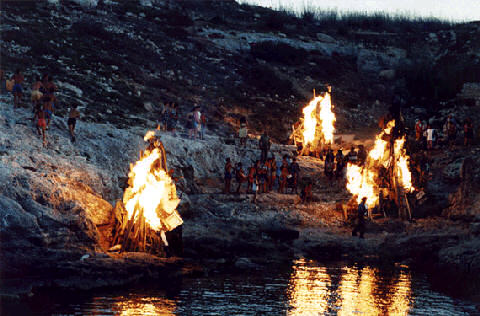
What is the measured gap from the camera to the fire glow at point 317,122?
126ft

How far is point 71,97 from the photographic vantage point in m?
35.8

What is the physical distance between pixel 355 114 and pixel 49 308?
39.0 metres

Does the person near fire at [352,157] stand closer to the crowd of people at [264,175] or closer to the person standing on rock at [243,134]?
the crowd of people at [264,175]

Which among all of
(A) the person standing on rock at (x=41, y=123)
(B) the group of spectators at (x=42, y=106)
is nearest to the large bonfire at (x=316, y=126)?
(B) the group of spectators at (x=42, y=106)

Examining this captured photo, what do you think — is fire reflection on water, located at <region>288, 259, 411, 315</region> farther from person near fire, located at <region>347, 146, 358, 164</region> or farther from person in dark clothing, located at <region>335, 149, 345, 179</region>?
person near fire, located at <region>347, 146, 358, 164</region>

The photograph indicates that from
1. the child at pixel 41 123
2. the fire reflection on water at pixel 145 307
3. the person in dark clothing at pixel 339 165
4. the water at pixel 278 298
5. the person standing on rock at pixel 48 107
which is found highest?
the person standing on rock at pixel 48 107

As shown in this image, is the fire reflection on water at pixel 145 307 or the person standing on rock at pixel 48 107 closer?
the fire reflection on water at pixel 145 307

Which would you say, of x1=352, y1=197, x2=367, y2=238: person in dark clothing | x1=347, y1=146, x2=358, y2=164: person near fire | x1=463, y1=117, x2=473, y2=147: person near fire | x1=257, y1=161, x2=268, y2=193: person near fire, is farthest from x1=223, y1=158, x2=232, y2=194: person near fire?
x1=463, y1=117, x2=473, y2=147: person near fire

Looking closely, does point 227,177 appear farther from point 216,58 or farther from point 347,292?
point 216,58

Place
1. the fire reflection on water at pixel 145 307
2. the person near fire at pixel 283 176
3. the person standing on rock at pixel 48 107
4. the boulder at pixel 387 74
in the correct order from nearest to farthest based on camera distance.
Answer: the fire reflection on water at pixel 145 307 → the person standing on rock at pixel 48 107 → the person near fire at pixel 283 176 → the boulder at pixel 387 74

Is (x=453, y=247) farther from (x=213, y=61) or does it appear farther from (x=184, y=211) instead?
(x=213, y=61)

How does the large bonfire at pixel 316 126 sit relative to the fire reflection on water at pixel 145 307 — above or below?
above

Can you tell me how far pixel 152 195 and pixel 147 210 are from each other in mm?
531

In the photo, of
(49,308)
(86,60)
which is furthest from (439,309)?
(86,60)
